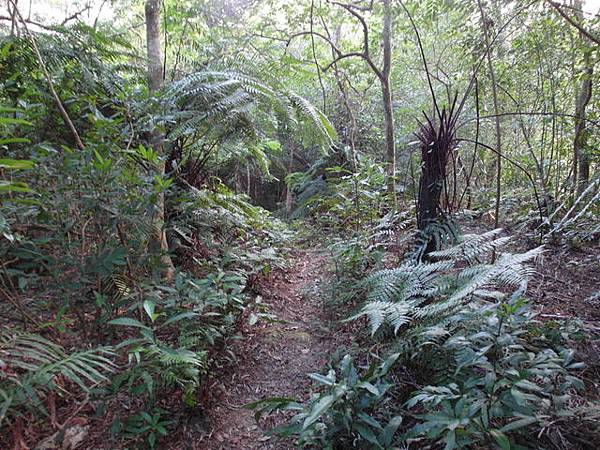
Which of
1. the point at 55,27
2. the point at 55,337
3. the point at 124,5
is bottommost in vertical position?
the point at 55,337

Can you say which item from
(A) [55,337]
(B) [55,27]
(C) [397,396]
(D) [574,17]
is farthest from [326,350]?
(D) [574,17]

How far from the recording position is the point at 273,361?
2365 millimetres

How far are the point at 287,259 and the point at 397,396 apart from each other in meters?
2.54

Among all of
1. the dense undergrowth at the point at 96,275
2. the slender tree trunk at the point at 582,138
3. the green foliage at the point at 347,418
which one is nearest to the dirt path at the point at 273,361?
the dense undergrowth at the point at 96,275

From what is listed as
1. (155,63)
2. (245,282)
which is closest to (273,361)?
(245,282)

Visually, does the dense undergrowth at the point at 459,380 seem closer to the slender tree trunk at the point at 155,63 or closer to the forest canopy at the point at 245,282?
the forest canopy at the point at 245,282

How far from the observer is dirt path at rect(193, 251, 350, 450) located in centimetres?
177

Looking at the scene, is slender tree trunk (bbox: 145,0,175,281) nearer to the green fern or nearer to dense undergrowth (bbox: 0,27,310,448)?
dense undergrowth (bbox: 0,27,310,448)

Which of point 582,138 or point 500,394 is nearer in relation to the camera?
point 500,394

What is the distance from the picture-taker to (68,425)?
163 centimetres

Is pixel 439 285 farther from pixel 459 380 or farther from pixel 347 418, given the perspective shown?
pixel 347 418

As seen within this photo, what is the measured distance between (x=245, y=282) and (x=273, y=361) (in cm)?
71

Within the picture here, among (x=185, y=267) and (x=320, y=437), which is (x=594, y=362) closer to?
(x=320, y=437)

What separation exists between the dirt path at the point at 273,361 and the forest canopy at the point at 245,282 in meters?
0.01
